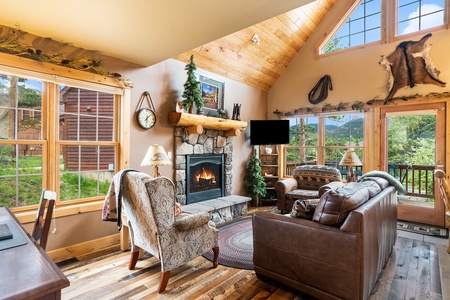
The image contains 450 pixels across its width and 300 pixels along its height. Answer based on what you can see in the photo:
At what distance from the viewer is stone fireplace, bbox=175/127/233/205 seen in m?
4.05

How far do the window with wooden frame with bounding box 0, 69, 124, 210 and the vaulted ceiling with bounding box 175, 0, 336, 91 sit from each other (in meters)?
1.61

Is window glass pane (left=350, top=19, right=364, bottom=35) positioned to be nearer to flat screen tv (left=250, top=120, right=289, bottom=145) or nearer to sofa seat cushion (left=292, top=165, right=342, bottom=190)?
flat screen tv (left=250, top=120, right=289, bottom=145)

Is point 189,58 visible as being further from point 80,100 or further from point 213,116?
point 80,100

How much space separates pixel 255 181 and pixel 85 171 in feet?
10.9

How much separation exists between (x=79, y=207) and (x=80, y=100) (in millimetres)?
1330

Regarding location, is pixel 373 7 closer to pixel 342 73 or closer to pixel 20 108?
pixel 342 73

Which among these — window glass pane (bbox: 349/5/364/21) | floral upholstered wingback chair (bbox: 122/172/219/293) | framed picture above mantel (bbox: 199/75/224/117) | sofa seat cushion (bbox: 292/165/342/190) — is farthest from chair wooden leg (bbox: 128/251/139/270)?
window glass pane (bbox: 349/5/364/21)

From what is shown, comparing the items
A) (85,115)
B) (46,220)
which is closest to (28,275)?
(46,220)

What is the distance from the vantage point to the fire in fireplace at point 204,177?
423cm

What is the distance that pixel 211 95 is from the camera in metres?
4.57

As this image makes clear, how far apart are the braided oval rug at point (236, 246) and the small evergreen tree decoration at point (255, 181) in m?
1.18

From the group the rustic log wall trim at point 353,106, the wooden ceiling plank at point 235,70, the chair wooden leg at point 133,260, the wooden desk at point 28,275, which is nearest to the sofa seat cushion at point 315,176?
the rustic log wall trim at point 353,106

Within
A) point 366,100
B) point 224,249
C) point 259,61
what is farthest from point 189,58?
point 366,100

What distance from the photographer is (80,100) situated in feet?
10.00
